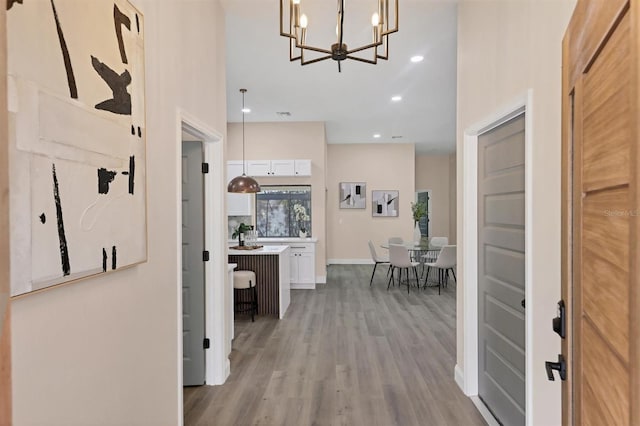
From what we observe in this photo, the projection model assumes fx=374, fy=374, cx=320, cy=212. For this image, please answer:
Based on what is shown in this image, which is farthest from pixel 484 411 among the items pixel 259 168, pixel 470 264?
pixel 259 168

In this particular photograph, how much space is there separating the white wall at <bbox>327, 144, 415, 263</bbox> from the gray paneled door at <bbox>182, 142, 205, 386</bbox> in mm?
7070

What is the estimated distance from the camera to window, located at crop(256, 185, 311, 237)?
7734 mm

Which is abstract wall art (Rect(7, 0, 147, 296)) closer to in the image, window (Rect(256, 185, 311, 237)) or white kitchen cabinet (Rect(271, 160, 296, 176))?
white kitchen cabinet (Rect(271, 160, 296, 176))

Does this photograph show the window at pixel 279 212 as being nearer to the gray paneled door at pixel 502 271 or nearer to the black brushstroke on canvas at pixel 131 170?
the gray paneled door at pixel 502 271

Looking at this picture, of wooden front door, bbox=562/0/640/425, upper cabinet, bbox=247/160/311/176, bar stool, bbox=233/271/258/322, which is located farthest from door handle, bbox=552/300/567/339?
upper cabinet, bbox=247/160/311/176

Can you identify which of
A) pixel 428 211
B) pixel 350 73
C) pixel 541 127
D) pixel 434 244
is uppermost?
pixel 350 73

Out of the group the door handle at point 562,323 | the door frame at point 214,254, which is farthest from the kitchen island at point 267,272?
the door handle at point 562,323

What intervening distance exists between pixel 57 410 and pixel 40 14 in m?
1.26

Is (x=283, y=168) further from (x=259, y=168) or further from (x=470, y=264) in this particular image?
(x=470, y=264)

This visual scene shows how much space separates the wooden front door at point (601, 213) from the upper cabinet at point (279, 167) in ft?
19.9

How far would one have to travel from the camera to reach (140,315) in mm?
1789

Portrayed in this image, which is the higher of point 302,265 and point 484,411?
point 302,265

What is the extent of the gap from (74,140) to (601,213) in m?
1.57

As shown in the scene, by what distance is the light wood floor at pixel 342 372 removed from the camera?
8.64 feet
